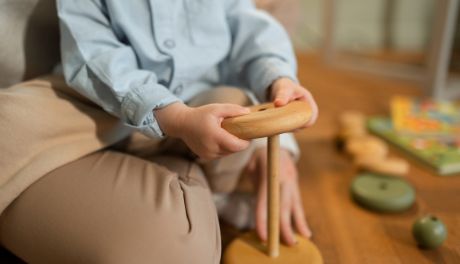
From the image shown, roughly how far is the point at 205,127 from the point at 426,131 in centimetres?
58

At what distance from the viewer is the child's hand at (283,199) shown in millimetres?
622

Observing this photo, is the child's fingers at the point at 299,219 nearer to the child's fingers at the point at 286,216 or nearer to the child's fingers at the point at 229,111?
the child's fingers at the point at 286,216

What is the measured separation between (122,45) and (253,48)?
0.17 m

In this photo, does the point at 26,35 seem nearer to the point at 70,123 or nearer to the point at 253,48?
the point at 70,123

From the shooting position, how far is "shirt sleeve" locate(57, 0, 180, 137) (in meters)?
0.52

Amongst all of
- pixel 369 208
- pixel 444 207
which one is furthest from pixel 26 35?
pixel 444 207

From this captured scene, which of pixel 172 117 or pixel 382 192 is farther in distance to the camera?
pixel 382 192

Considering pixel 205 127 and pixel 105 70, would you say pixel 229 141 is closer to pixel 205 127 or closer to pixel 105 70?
→ pixel 205 127

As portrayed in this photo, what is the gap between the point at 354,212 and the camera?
0.71 m

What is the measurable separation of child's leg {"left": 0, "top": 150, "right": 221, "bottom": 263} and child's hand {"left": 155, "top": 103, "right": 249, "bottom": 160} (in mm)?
61

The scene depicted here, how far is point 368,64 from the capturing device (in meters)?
1.35

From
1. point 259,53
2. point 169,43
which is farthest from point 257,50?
point 169,43

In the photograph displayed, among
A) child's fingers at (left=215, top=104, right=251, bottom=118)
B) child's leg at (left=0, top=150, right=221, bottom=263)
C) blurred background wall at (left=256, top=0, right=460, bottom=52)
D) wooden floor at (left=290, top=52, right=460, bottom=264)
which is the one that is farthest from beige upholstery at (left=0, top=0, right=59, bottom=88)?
blurred background wall at (left=256, top=0, right=460, bottom=52)

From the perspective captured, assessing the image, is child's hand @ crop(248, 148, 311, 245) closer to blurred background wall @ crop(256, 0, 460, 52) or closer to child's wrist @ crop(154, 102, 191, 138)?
child's wrist @ crop(154, 102, 191, 138)
